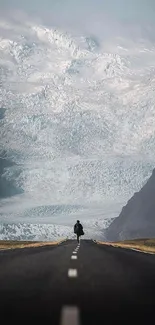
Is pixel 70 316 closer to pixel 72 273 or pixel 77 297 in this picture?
pixel 77 297

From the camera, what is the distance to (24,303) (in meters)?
10.8

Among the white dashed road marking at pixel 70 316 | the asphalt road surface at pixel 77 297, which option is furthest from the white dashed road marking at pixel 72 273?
the white dashed road marking at pixel 70 316

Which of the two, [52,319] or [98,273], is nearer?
[52,319]

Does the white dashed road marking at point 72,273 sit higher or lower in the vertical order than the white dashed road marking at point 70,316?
higher

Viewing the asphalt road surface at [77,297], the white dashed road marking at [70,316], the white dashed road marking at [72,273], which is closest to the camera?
the white dashed road marking at [70,316]

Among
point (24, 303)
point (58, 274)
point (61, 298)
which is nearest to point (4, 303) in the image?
point (24, 303)

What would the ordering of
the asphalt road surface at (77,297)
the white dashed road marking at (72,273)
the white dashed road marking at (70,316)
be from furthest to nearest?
the white dashed road marking at (72,273) < the asphalt road surface at (77,297) < the white dashed road marking at (70,316)

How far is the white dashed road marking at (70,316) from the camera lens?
8172 millimetres

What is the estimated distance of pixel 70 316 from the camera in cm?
874

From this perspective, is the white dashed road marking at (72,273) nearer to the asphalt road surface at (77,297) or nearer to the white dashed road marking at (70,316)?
the asphalt road surface at (77,297)

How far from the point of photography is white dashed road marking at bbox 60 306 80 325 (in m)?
8.17

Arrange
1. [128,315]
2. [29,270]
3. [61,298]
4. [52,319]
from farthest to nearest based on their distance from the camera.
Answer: [29,270]
[61,298]
[128,315]
[52,319]

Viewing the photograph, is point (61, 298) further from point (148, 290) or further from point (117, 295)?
point (148, 290)

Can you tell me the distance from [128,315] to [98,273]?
8.83 metres
